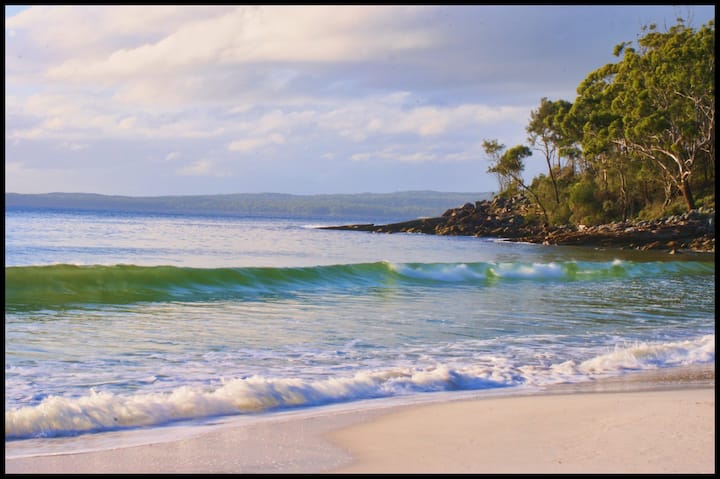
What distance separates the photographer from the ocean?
22.4 feet

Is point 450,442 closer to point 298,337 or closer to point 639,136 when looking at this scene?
point 298,337

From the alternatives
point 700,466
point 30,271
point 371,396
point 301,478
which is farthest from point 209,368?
point 30,271

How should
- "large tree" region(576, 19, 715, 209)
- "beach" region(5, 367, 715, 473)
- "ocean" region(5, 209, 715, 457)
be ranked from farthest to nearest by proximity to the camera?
"large tree" region(576, 19, 715, 209) < "ocean" region(5, 209, 715, 457) < "beach" region(5, 367, 715, 473)

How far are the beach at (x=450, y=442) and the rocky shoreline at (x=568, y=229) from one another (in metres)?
32.5

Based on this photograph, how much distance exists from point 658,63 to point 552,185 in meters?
17.9

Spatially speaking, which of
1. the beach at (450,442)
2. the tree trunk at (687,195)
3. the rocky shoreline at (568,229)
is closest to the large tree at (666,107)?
the tree trunk at (687,195)

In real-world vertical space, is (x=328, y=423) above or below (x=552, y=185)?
below

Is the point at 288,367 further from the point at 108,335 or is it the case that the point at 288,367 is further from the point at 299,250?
the point at 299,250

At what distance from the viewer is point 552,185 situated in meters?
62.2

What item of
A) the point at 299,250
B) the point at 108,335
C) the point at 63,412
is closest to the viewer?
the point at 63,412

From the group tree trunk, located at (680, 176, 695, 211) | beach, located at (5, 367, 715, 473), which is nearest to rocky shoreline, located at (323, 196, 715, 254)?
tree trunk, located at (680, 176, 695, 211)

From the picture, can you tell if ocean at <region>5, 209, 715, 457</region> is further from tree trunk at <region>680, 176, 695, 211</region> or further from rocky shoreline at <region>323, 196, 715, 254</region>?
tree trunk at <region>680, 176, 695, 211</region>

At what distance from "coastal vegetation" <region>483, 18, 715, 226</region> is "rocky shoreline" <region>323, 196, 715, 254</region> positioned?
2103 mm

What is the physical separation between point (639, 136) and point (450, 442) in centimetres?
4430
